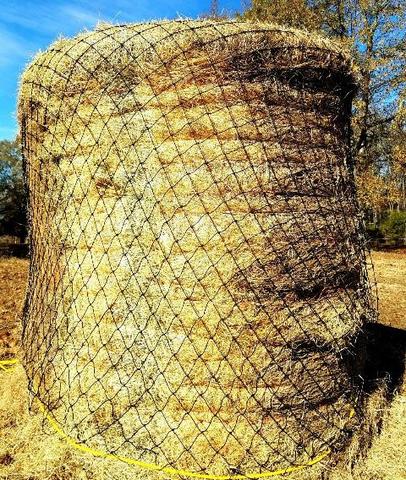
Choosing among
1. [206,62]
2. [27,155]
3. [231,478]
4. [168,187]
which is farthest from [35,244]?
[231,478]

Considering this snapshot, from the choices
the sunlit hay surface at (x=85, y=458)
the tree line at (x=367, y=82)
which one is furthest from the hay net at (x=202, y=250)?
the tree line at (x=367, y=82)

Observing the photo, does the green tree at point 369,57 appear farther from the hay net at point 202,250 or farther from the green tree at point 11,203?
the hay net at point 202,250

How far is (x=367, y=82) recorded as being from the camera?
1962 cm

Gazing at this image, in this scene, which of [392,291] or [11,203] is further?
[11,203]

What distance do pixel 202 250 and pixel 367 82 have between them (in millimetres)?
18430

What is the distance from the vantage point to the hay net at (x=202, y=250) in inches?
137

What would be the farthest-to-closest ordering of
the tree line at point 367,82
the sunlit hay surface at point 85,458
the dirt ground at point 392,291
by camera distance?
the tree line at point 367,82 → the dirt ground at point 392,291 → the sunlit hay surface at point 85,458

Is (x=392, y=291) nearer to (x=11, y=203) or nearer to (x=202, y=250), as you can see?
(x=202, y=250)

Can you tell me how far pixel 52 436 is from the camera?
3.74 meters

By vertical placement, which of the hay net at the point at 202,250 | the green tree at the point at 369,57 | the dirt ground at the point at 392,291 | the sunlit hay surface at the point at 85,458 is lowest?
the dirt ground at the point at 392,291

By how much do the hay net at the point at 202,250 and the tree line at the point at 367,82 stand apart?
55.7ft

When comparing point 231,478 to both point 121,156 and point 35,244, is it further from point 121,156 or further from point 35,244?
point 35,244

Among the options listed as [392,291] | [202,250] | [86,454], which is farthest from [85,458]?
[392,291]

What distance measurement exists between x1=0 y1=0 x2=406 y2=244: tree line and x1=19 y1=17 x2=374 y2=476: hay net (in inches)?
668
